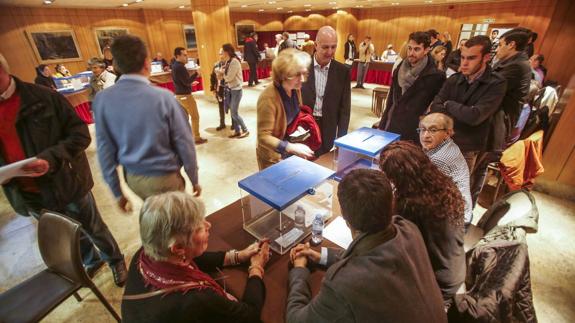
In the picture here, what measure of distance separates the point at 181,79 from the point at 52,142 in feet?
10.6

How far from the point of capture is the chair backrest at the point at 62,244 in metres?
1.54

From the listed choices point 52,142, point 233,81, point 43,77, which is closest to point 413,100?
point 52,142

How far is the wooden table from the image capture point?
1133 millimetres

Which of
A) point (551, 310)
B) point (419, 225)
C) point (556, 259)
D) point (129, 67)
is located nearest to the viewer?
point (419, 225)

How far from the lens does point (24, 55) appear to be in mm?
9242

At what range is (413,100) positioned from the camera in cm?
261

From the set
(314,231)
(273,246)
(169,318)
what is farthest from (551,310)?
A: (169,318)

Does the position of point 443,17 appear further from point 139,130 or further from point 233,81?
point 139,130

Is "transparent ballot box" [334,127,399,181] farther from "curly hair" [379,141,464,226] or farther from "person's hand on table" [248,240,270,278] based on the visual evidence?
"person's hand on table" [248,240,270,278]

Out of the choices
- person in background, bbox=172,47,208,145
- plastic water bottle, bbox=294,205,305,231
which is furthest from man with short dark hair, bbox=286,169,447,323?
person in background, bbox=172,47,208,145

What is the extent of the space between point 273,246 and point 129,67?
1340 mm

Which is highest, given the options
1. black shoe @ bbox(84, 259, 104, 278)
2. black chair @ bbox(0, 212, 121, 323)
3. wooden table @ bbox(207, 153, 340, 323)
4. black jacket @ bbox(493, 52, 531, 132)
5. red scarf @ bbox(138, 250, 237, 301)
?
black jacket @ bbox(493, 52, 531, 132)

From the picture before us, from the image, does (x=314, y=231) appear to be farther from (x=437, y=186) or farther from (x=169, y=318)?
(x=169, y=318)

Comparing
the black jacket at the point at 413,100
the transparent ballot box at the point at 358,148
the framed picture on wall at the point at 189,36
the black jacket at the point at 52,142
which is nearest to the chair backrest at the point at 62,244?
the black jacket at the point at 52,142
